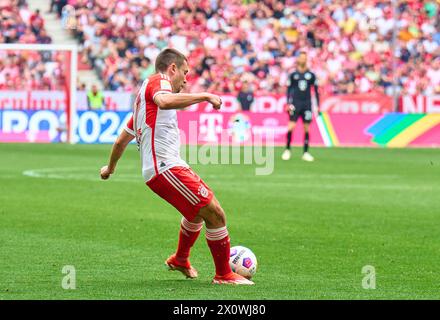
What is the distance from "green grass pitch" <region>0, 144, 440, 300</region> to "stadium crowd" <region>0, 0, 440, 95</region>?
1231 centimetres

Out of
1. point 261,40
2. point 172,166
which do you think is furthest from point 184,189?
point 261,40

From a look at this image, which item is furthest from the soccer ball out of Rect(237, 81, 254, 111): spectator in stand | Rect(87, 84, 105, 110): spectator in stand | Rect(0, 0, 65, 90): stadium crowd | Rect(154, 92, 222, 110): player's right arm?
Rect(237, 81, 254, 111): spectator in stand

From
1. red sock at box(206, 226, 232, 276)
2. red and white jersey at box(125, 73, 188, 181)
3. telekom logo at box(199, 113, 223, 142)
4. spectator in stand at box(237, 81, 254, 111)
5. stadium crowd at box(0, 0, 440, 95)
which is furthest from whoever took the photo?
stadium crowd at box(0, 0, 440, 95)

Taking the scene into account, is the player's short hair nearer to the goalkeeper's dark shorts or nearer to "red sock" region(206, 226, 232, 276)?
"red sock" region(206, 226, 232, 276)

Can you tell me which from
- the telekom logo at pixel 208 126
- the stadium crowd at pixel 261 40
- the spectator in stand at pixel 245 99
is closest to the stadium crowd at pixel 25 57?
the stadium crowd at pixel 261 40

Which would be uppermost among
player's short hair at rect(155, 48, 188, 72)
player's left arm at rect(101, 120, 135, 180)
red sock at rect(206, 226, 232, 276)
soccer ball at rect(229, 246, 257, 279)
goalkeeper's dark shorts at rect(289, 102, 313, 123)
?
player's short hair at rect(155, 48, 188, 72)

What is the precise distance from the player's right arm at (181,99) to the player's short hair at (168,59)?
0.40m

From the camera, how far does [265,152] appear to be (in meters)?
31.7

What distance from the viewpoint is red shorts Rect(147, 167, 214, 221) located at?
9336 mm

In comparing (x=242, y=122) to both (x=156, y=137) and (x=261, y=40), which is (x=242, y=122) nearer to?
(x=261, y=40)

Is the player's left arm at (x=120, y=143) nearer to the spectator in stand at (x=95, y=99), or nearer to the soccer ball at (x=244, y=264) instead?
the soccer ball at (x=244, y=264)

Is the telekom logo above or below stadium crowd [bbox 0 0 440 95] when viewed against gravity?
below
